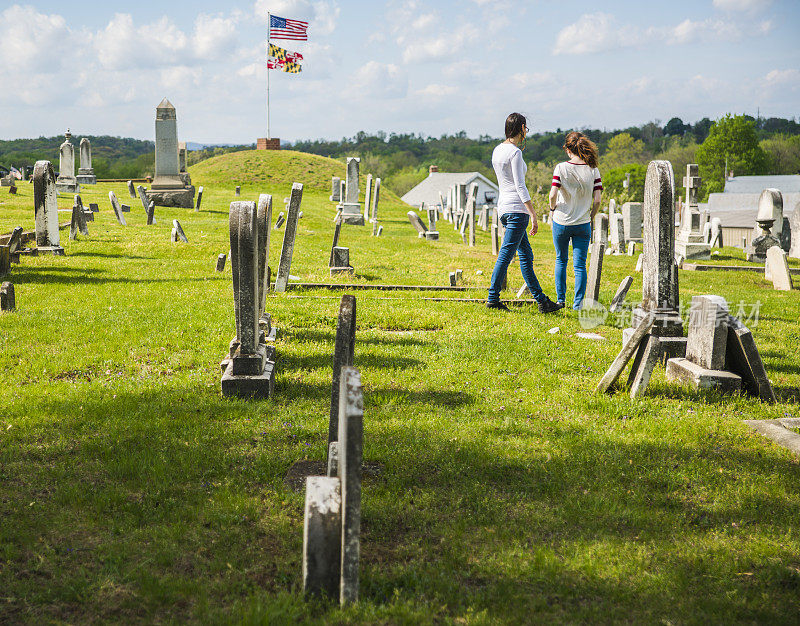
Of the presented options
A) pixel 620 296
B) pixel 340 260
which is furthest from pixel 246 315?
pixel 340 260

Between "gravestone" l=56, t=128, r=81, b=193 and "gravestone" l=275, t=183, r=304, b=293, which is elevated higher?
"gravestone" l=56, t=128, r=81, b=193

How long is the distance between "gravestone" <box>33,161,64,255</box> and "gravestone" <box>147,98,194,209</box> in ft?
45.2

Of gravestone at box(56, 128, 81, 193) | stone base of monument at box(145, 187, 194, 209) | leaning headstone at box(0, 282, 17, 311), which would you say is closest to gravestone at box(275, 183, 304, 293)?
leaning headstone at box(0, 282, 17, 311)

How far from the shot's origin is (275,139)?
198ft

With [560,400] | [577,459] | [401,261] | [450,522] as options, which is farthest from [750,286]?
[450,522]

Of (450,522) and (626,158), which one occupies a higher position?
(626,158)

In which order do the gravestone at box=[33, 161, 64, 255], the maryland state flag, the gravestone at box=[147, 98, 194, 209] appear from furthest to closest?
the maryland state flag, the gravestone at box=[147, 98, 194, 209], the gravestone at box=[33, 161, 64, 255]

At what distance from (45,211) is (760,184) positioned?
81.6 meters

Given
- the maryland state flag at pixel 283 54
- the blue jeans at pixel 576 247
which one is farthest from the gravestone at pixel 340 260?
the maryland state flag at pixel 283 54

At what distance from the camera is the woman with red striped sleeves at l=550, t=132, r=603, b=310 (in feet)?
30.0

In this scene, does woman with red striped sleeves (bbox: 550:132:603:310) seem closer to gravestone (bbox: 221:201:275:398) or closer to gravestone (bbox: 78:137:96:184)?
gravestone (bbox: 221:201:275:398)

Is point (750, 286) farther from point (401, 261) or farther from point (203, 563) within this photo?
point (203, 563)

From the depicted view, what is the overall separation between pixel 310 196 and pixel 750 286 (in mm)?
32888

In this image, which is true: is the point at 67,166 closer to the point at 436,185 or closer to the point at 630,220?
the point at 630,220
